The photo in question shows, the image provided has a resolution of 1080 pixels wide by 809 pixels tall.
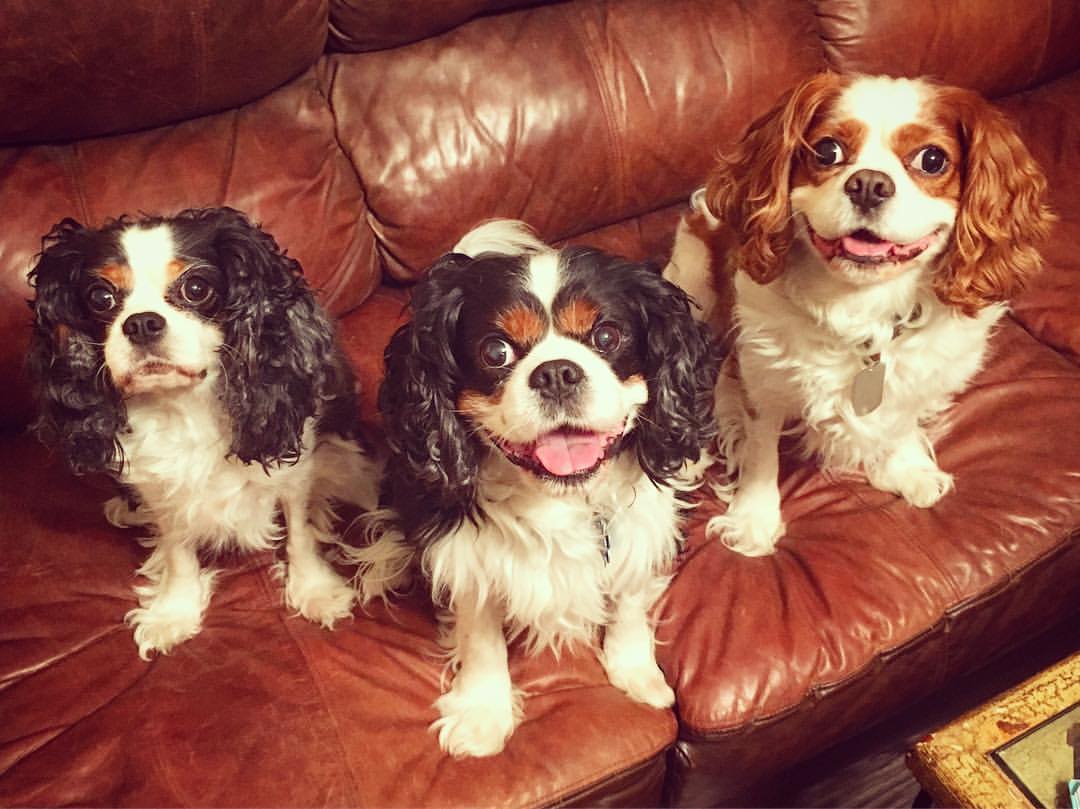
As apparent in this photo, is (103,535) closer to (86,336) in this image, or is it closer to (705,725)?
(86,336)

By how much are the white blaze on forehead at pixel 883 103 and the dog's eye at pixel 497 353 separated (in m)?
0.77

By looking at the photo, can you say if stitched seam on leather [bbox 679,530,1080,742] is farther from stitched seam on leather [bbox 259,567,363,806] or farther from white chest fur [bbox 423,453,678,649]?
stitched seam on leather [bbox 259,567,363,806]

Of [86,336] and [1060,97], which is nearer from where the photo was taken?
[86,336]

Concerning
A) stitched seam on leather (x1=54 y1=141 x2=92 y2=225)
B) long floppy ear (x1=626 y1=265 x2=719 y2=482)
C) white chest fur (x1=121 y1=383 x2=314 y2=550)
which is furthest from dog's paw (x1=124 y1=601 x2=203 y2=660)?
long floppy ear (x1=626 y1=265 x2=719 y2=482)

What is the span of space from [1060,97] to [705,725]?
2415mm

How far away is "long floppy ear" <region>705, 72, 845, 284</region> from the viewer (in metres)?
1.73

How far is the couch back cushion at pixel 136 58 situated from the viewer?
1.78 metres

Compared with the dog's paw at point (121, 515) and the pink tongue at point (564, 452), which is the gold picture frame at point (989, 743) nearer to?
the pink tongue at point (564, 452)

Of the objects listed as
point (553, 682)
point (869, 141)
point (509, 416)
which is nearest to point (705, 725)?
point (553, 682)

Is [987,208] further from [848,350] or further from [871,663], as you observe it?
[871,663]

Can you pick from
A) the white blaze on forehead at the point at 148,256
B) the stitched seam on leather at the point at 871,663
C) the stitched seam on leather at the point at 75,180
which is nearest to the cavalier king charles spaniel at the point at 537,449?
the stitched seam on leather at the point at 871,663

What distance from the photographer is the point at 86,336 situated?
63.4 inches

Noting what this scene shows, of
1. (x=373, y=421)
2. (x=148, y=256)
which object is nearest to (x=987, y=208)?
Result: (x=373, y=421)

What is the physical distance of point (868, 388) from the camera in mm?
1893
